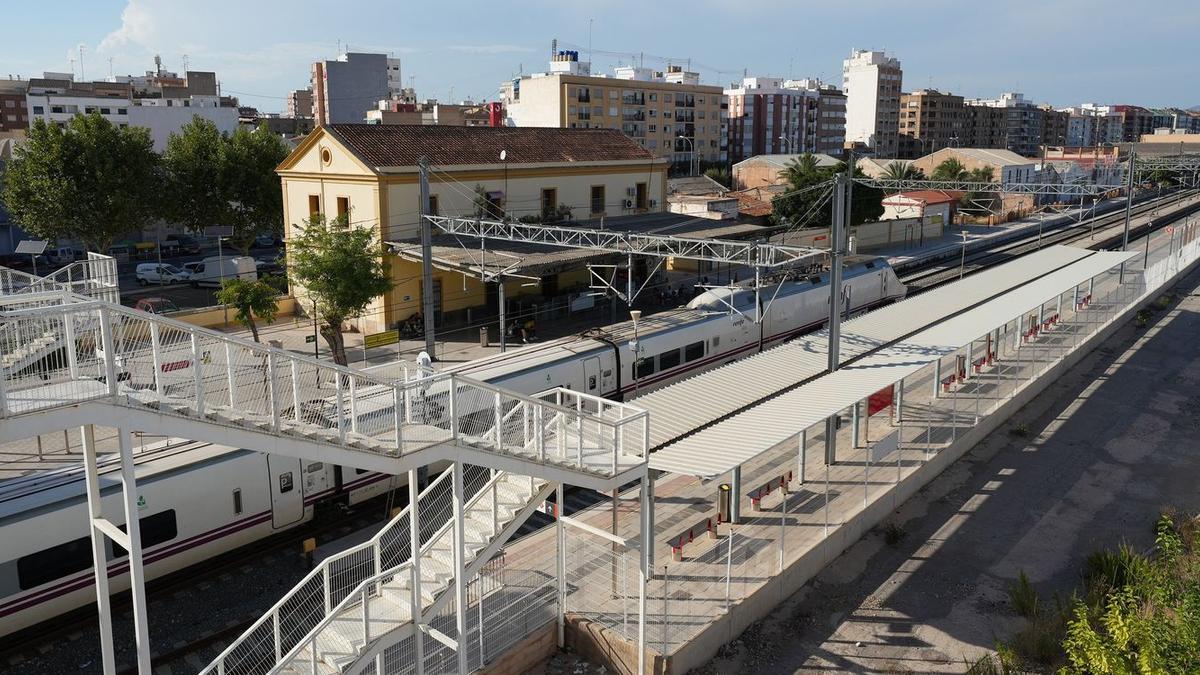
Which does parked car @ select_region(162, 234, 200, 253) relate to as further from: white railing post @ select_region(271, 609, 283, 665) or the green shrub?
the green shrub

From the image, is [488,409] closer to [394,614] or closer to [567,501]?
[394,614]

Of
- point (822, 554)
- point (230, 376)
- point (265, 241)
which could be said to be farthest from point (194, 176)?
point (230, 376)

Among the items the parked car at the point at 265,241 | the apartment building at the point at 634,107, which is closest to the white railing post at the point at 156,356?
the parked car at the point at 265,241

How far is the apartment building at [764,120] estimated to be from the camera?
101 m

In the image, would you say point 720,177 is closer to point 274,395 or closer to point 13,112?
point 13,112

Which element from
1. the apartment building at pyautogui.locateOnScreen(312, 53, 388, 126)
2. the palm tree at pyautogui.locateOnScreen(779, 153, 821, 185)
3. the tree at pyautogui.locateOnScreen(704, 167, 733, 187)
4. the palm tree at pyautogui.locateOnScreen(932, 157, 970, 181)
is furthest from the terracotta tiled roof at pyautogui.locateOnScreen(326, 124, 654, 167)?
the apartment building at pyautogui.locateOnScreen(312, 53, 388, 126)

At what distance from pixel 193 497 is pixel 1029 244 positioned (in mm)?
55882

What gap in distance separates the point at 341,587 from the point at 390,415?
12.2ft

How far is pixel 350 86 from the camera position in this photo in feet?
317

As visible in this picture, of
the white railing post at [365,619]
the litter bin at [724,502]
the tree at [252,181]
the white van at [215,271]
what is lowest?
the litter bin at [724,502]

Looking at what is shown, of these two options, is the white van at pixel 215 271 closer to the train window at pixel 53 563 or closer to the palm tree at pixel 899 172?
the train window at pixel 53 563

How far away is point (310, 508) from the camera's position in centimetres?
1664

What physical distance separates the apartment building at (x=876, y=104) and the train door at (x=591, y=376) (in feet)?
344

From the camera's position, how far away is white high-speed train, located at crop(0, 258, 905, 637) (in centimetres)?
1296
